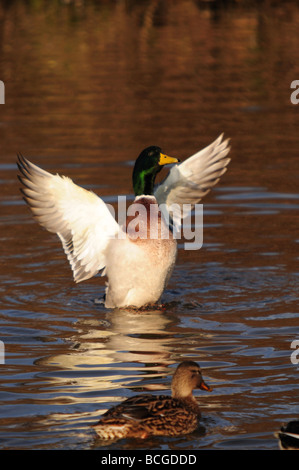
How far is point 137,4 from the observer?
104 feet

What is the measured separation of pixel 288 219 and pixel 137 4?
21.2m

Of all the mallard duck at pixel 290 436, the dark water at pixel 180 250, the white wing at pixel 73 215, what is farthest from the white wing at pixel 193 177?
the mallard duck at pixel 290 436

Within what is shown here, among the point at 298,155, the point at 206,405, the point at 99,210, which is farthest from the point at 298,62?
the point at 206,405

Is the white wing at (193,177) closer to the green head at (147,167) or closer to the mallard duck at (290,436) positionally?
the green head at (147,167)

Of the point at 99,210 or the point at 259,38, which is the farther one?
the point at 259,38

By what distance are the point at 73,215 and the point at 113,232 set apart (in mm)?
401

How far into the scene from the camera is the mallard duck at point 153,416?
5652 mm

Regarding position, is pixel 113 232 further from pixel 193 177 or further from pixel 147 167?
pixel 193 177

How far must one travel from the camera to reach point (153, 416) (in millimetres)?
5785

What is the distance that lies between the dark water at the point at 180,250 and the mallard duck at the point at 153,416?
88mm

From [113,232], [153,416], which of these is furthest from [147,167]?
[153,416]

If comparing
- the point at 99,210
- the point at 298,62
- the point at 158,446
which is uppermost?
the point at 298,62

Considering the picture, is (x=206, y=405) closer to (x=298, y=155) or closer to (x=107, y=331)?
(x=107, y=331)

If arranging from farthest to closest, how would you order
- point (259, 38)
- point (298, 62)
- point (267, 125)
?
1. point (259, 38)
2. point (298, 62)
3. point (267, 125)
